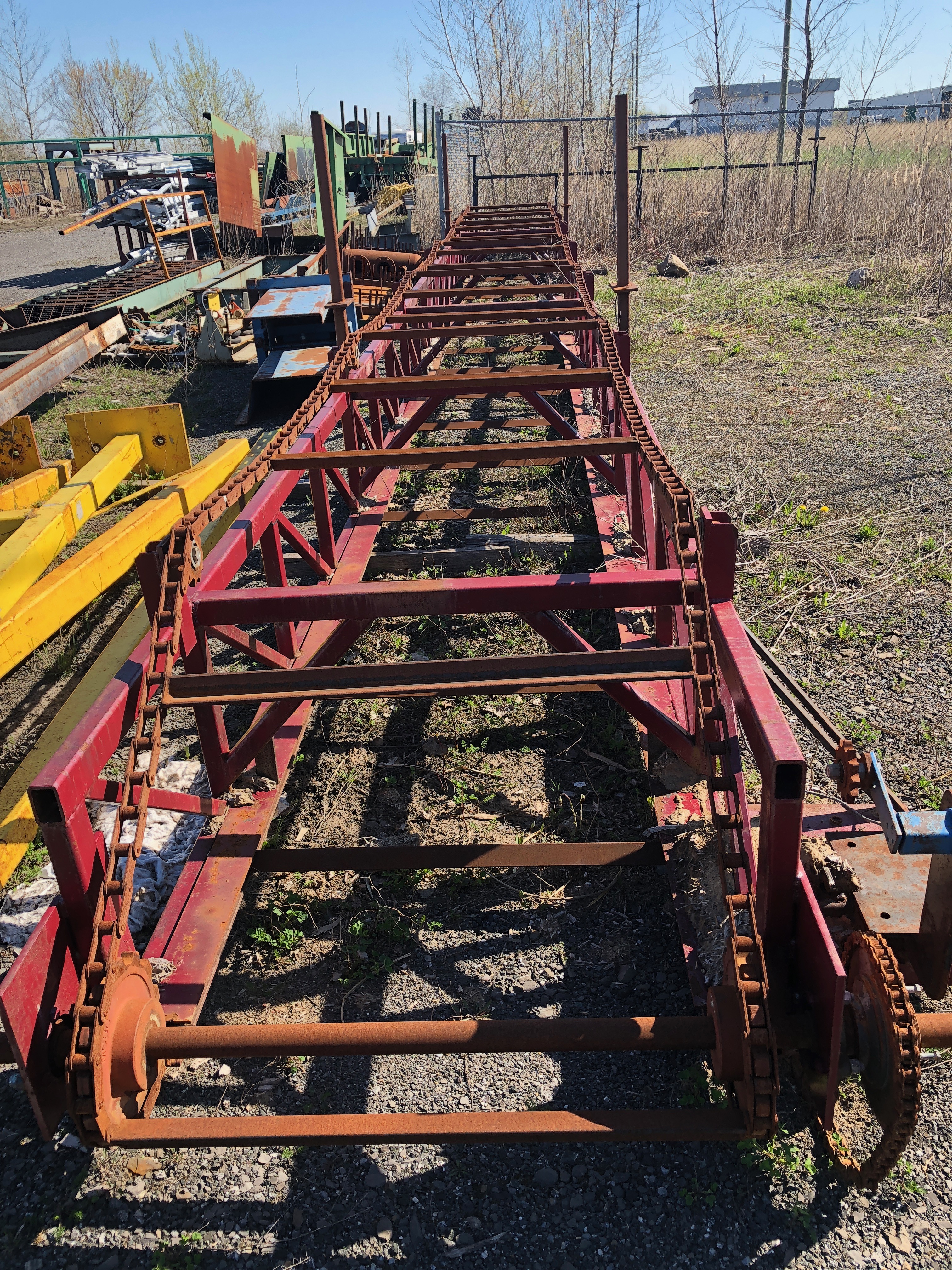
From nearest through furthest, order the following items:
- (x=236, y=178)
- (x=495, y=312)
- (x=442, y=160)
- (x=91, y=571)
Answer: (x=91, y=571)
(x=495, y=312)
(x=442, y=160)
(x=236, y=178)

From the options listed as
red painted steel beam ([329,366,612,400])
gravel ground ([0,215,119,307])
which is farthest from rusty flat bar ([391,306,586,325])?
gravel ground ([0,215,119,307])

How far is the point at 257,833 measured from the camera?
3031 millimetres

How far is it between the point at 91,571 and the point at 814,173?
46.1 ft

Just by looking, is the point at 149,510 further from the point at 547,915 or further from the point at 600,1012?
the point at 600,1012

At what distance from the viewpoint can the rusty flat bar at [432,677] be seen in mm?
2475

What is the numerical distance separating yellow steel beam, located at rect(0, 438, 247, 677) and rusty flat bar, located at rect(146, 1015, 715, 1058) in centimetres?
219

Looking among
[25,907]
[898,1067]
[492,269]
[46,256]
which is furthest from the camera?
[46,256]

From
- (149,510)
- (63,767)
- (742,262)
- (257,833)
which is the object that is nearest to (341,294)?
(149,510)

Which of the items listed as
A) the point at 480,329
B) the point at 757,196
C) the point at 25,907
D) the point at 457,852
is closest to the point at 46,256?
the point at 757,196

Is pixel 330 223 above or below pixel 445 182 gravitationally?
below

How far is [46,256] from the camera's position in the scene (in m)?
18.7

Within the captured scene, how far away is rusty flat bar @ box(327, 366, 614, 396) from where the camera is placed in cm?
431

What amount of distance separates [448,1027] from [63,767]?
106 cm

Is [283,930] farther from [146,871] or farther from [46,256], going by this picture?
[46,256]
